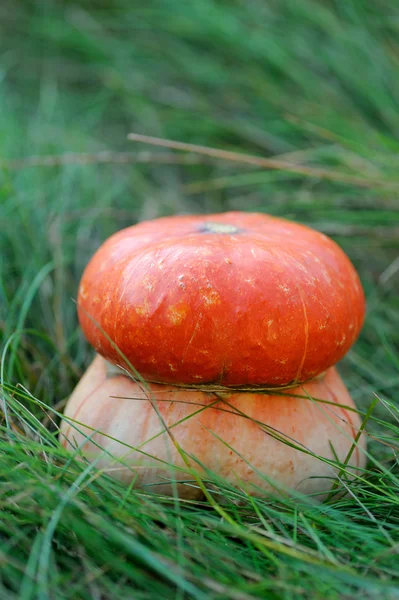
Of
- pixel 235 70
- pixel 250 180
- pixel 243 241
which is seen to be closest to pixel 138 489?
pixel 243 241

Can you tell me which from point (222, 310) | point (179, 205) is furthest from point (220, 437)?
point (179, 205)

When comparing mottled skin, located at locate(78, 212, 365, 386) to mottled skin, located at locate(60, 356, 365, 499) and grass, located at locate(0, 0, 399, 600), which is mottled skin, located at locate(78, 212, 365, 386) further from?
grass, located at locate(0, 0, 399, 600)

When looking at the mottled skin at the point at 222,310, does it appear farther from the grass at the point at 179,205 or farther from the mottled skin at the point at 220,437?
the grass at the point at 179,205

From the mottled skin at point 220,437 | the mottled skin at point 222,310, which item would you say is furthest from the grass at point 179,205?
the mottled skin at point 222,310

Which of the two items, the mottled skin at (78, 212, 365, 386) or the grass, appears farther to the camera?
the mottled skin at (78, 212, 365, 386)

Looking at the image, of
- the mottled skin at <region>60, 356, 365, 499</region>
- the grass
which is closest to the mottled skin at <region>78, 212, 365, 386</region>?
the mottled skin at <region>60, 356, 365, 499</region>

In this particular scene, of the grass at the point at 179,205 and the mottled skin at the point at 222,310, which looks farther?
the mottled skin at the point at 222,310

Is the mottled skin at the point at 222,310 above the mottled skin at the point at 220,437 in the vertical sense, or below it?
above
